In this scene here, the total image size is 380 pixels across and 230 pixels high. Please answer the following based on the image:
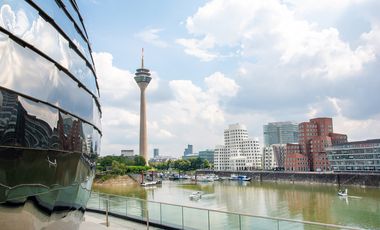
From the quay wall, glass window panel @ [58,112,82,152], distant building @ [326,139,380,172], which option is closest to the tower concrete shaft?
the quay wall

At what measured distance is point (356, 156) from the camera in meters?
104

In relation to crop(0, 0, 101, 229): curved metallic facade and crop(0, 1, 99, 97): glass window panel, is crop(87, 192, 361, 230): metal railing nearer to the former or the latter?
crop(0, 0, 101, 229): curved metallic facade

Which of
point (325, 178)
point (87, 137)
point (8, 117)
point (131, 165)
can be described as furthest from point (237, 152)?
point (8, 117)

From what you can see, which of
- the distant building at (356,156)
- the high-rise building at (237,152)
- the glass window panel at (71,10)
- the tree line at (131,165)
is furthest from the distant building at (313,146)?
the glass window panel at (71,10)

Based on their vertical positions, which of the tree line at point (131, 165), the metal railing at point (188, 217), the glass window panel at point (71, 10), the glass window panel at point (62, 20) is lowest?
the metal railing at point (188, 217)

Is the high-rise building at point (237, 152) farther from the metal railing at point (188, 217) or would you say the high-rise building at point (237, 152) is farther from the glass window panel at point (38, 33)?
the glass window panel at point (38, 33)

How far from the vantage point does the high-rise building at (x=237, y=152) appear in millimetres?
172875

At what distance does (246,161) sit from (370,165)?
77880mm

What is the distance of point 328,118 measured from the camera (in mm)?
133125

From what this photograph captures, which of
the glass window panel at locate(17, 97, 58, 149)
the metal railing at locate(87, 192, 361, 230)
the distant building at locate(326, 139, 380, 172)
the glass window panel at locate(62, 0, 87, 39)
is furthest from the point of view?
the distant building at locate(326, 139, 380, 172)

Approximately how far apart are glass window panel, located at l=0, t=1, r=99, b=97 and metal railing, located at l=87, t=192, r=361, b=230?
7439 millimetres

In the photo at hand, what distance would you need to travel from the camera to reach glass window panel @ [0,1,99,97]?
395 cm

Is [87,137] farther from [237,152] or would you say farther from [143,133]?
[237,152]

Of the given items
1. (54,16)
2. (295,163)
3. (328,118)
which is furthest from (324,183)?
(54,16)
